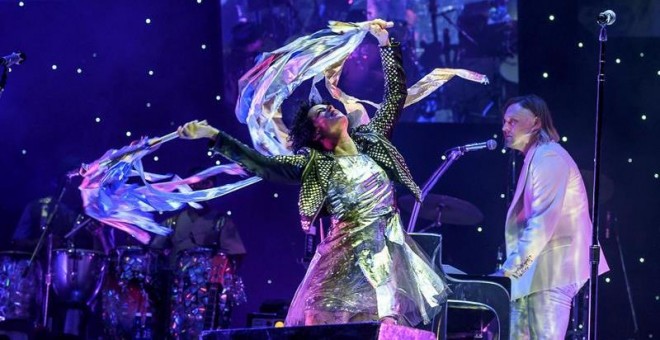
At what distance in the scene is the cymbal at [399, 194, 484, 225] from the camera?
8398mm

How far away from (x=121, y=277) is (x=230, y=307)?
1024 millimetres

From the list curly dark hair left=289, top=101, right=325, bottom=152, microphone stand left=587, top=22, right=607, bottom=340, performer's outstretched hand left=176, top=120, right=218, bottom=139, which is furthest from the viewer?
curly dark hair left=289, top=101, right=325, bottom=152

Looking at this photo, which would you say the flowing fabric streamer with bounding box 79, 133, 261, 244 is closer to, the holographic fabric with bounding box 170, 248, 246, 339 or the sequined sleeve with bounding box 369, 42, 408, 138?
the sequined sleeve with bounding box 369, 42, 408, 138

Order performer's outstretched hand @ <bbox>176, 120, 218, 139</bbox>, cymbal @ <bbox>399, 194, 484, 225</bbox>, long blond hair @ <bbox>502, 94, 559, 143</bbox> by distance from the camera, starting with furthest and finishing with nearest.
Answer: cymbal @ <bbox>399, 194, 484, 225</bbox>
long blond hair @ <bbox>502, 94, 559, 143</bbox>
performer's outstretched hand @ <bbox>176, 120, 218, 139</bbox>

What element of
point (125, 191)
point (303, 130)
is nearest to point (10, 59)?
point (125, 191)

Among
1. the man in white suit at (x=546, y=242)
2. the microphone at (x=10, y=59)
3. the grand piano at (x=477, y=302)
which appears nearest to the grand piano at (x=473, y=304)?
the grand piano at (x=477, y=302)

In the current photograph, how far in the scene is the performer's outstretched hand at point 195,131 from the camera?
5449 mm

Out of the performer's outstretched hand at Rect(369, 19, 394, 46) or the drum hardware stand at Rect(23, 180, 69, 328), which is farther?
the drum hardware stand at Rect(23, 180, 69, 328)

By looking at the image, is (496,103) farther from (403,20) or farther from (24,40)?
(24,40)

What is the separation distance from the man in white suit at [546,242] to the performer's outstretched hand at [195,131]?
1951 millimetres

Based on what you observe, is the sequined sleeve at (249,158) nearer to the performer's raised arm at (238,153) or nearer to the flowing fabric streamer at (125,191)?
the performer's raised arm at (238,153)

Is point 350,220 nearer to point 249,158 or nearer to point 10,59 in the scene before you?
point 249,158

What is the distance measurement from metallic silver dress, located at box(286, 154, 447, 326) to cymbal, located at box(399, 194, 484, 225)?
9.29 feet

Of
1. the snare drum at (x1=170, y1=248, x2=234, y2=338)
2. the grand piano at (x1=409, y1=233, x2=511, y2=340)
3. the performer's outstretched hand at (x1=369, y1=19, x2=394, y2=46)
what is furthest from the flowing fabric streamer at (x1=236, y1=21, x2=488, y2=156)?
the snare drum at (x1=170, y1=248, x2=234, y2=338)
